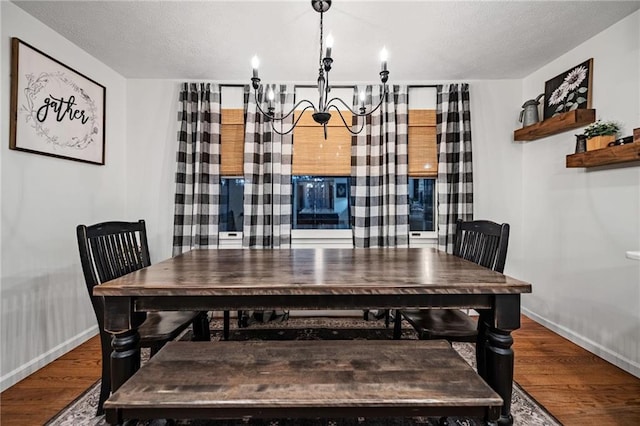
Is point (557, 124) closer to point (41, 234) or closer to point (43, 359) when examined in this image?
point (41, 234)

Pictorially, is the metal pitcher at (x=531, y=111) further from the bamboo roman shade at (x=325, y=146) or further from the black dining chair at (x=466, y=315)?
the black dining chair at (x=466, y=315)

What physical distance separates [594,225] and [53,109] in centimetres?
415

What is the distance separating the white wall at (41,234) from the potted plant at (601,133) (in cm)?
394

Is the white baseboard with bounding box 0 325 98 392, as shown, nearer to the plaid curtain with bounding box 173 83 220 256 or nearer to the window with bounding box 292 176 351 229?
the plaid curtain with bounding box 173 83 220 256

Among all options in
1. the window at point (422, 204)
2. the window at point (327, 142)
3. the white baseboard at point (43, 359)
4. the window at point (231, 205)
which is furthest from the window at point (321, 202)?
the white baseboard at point (43, 359)

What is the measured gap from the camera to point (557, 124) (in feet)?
8.58

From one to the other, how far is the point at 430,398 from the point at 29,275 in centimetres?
259

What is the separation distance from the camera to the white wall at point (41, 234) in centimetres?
200

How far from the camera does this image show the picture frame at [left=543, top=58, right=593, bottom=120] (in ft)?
8.16

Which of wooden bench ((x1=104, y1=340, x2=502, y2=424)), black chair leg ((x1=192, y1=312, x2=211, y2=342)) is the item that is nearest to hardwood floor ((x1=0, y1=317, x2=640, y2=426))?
black chair leg ((x1=192, y1=312, x2=211, y2=342))

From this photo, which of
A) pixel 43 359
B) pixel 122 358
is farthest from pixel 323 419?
pixel 43 359

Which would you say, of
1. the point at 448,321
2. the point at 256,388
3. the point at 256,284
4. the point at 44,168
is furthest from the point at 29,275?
the point at 448,321

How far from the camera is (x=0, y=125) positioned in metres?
1.96

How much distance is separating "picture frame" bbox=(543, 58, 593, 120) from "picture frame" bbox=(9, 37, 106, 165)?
4011 millimetres
